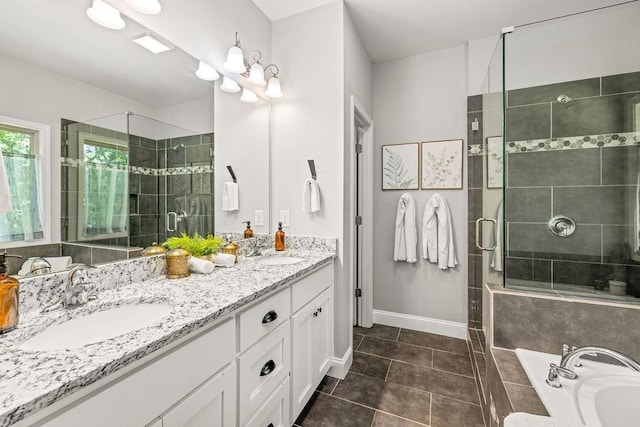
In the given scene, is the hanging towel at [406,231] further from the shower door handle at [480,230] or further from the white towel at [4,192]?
the white towel at [4,192]

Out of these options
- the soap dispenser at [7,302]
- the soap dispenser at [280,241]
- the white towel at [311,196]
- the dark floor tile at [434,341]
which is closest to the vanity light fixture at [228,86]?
the white towel at [311,196]

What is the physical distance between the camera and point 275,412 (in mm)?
1258

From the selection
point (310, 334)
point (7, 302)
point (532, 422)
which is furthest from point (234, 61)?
point (532, 422)

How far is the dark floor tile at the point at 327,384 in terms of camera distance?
6.05 ft

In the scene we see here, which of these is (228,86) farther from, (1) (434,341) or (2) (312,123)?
(1) (434,341)

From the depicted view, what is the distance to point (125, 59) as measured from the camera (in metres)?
1.24

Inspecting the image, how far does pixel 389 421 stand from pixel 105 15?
244cm

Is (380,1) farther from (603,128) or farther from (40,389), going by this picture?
(40,389)

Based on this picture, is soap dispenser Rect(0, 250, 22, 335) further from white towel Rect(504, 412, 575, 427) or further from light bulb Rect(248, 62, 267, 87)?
light bulb Rect(248, 62, 267, 87)

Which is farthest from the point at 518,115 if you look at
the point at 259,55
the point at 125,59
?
the point at 125,59

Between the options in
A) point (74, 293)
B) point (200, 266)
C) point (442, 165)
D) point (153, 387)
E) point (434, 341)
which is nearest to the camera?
point (153, 387)

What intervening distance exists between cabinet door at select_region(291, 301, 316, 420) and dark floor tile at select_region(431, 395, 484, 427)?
0.75 m

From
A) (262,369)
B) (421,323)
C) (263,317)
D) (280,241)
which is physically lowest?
(421,323)

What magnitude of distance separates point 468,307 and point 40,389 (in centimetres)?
284
